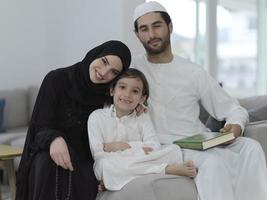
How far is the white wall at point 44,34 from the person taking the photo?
4617mm

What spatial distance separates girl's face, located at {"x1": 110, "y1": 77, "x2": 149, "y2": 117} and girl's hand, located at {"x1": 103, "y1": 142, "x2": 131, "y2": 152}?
0.17 m

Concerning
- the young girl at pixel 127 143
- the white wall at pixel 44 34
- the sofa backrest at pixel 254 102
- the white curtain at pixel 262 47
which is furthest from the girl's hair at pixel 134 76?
the white curtain at pixel 262 47

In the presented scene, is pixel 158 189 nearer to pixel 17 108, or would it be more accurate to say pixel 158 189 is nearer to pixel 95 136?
pixel 95 136

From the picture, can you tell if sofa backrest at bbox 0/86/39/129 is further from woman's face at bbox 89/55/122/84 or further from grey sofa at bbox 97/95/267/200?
grey sofa at bbox 97/95/267/200

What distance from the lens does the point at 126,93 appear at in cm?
232

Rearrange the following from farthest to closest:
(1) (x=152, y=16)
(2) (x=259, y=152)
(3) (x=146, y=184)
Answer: (1) (x=152, y=16) → (2) (x=259, y=152) → (3) (x=146, y=184)

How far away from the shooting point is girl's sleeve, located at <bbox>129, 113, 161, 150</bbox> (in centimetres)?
230

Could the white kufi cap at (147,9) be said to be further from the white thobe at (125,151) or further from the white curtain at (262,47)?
the white curtain at (262,47)

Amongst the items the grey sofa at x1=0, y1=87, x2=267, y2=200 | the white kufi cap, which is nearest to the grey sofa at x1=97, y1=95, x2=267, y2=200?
the grey sofa at x1=0, y1=87, x2=267, y2=200

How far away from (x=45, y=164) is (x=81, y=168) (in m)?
0.18

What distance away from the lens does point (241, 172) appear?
227cm

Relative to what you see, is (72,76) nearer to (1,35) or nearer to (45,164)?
(45,164)

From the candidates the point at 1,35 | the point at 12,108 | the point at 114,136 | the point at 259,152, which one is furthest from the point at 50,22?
the point at 259,152

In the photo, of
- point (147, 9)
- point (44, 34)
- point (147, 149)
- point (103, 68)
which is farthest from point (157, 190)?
point (44, 34)
